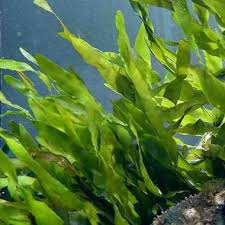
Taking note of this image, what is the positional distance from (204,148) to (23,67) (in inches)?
18.1

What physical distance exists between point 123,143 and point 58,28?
2989 mm

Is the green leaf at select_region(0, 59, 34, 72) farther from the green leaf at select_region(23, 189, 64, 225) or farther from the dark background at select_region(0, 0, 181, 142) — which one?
the dark background at select_region(0, 0, 181, 142)

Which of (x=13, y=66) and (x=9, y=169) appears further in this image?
(x=13, y=66)

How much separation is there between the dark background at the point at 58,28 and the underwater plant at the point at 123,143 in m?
2.60

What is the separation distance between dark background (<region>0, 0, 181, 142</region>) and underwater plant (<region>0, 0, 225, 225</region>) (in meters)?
2.60

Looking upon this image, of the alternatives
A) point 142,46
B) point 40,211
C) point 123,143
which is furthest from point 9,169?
point 142,46

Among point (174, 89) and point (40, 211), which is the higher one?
point (174, 89)

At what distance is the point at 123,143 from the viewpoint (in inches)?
34.7

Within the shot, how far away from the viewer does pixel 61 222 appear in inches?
33.0

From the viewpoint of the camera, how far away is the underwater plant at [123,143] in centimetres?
84

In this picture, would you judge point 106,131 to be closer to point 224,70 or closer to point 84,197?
point 84,197

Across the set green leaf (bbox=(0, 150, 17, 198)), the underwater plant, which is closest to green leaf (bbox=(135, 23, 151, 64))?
the underwater plant

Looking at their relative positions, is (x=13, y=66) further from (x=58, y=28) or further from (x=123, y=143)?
(x=58, y=28)

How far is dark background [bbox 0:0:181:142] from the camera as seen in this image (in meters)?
3.63
